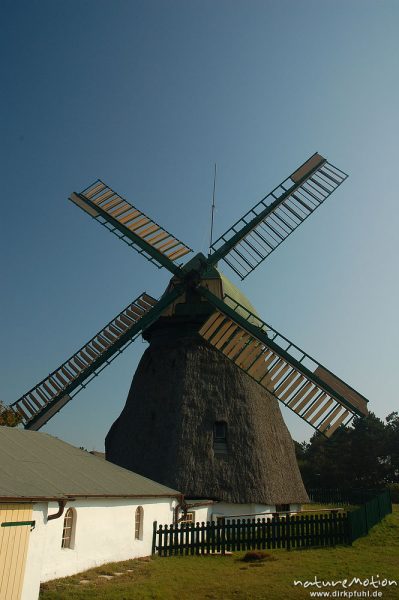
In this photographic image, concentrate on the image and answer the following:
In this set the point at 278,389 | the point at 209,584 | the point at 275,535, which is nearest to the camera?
the point at 209,584

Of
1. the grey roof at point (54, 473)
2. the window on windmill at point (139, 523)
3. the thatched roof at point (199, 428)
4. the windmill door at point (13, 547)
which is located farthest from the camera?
the thatched roof at point (199, 428)

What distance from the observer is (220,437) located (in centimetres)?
2055

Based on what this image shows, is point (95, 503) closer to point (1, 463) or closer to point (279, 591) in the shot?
point (1, 463)

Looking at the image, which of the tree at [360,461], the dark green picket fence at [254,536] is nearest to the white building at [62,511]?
the dark green picket fence at [254,536]

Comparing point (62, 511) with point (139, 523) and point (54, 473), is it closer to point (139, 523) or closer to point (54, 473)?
point (54, 473)

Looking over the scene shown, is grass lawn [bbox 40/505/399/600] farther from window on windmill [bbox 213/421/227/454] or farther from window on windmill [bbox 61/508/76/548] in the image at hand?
window on windmill [bbox 213/421/227/454]

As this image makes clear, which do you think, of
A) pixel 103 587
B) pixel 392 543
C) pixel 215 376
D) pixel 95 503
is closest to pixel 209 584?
pixel 103 587

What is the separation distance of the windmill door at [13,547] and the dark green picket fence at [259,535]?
22.5 ft

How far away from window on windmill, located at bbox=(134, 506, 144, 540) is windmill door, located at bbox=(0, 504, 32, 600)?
6.19 meters

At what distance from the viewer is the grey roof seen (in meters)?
10.8

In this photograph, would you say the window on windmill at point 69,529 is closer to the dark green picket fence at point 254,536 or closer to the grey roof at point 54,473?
the grey roof at point 54,473

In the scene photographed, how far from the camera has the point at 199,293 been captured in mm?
22719

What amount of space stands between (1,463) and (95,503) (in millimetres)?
2929

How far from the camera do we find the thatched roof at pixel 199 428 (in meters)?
19.4
